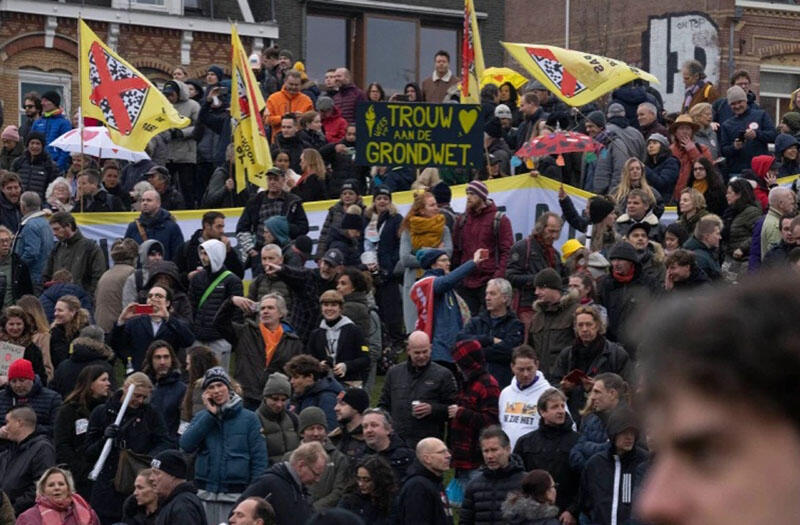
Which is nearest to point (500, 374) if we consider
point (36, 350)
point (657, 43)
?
point (36, 350)

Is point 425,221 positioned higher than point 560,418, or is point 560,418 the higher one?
point 425,221

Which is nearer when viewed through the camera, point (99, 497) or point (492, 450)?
point (492, 450)

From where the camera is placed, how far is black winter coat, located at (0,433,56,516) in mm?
11359

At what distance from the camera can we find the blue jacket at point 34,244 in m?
16.1

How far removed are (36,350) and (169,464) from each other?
3564 mm

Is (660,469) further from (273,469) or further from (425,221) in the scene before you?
(425,221)

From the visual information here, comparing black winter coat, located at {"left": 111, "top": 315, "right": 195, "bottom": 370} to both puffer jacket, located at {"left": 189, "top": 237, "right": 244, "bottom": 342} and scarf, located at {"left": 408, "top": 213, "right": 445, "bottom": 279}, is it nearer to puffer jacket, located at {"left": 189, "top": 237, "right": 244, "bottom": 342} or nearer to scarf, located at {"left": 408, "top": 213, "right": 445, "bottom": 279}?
puffer jacket, located at {"left": 189, "top": 237, "right": 244, "bottom": 342}

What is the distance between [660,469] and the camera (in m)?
0.64

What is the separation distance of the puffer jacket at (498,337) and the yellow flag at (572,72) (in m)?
6.83

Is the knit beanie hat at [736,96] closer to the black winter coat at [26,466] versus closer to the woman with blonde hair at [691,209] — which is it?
the woman with blonde hair at [691,209]

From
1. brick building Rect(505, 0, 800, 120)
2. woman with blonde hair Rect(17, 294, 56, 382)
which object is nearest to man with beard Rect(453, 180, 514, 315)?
woman with blonde hair Rect(17, 294, 56, 382)

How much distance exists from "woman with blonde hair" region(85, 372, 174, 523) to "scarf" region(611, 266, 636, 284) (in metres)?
3.80

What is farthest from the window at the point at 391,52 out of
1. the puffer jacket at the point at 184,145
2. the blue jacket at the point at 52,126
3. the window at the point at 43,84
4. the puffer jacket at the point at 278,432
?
the puffer jacket at the point at 278,432

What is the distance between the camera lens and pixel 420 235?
14.9 metres
